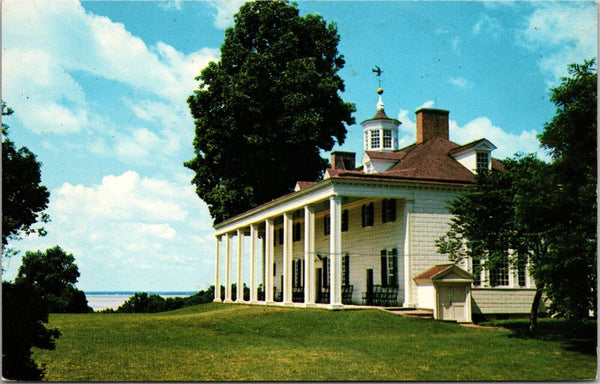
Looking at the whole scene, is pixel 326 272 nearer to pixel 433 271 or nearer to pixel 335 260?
pixel 335 260

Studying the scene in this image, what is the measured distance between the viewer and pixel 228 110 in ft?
142

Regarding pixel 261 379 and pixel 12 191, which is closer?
pixel 261 379

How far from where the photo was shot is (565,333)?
22.8 m

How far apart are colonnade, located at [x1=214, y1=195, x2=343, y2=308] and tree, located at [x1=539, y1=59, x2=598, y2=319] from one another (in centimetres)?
1029

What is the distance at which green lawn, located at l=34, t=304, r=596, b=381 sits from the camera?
15672 millimetres

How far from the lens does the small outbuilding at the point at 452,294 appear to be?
26266mm

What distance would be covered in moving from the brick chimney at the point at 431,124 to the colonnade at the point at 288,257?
26.3 ft

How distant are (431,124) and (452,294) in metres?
13.3

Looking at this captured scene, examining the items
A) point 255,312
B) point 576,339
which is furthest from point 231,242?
point 576,339

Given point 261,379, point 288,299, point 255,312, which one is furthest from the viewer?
point 288,299

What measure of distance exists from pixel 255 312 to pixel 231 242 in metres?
17.7

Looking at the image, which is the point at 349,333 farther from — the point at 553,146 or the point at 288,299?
the point at 288,299

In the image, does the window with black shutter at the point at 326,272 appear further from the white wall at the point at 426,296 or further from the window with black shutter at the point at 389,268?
the white wall at the point at 426,296

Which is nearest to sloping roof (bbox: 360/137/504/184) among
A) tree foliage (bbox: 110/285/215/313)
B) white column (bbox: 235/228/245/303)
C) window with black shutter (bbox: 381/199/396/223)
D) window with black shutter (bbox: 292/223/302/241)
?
window with black shutter (bbox: 381/199/396/223)
